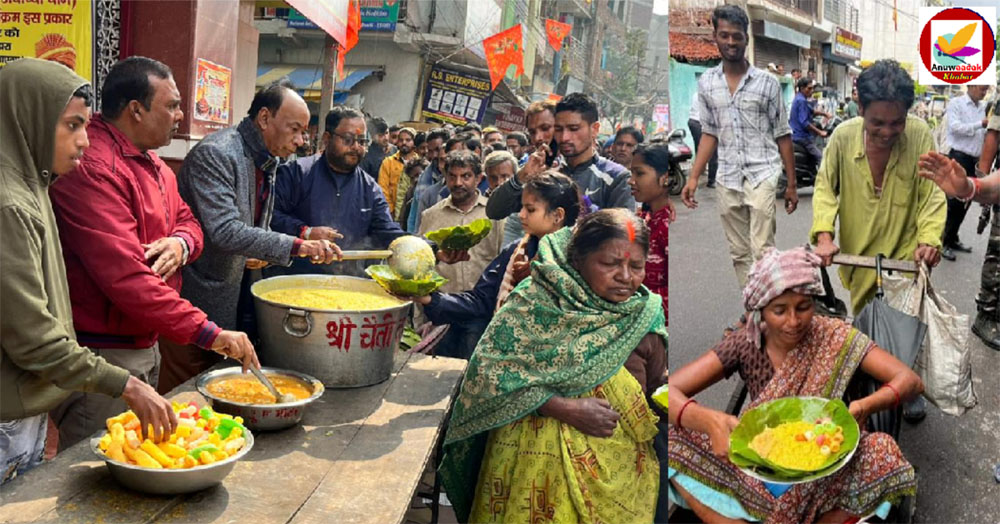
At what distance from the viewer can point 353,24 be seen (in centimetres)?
265

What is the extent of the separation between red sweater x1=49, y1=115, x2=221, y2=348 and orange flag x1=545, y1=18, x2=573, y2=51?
1.07m

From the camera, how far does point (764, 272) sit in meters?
2.01

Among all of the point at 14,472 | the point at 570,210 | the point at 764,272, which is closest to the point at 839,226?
the point at 764,272

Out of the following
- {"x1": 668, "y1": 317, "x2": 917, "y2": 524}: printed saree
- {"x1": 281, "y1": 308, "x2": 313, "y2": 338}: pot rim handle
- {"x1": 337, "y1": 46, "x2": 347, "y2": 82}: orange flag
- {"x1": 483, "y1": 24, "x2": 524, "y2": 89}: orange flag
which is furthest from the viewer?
{"x1": 337, "y1": 46, "x2": 347, "y2": 82}: orange flag

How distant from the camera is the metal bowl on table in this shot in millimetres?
1415

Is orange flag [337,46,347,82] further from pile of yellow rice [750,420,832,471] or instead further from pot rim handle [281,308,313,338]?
pile of yellow rice [750,420,832,471]

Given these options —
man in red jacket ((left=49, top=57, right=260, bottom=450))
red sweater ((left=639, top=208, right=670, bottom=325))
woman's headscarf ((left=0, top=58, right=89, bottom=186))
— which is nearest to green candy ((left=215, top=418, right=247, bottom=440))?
man in red jacket ((left=49, top=57, right=260, bottom=450))

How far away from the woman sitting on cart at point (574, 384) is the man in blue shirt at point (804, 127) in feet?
1.67

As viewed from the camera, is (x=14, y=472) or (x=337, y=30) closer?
(x=14, y=472)

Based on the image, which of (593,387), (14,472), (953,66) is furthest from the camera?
(953,66)

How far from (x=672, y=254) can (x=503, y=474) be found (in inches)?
26.8

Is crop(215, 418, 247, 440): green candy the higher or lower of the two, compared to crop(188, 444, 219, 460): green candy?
higher

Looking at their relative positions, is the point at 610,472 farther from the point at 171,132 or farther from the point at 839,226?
the point at 171,132

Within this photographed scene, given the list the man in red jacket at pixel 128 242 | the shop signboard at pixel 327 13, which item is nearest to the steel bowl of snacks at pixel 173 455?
the man in red jacket at pixel 128 242
